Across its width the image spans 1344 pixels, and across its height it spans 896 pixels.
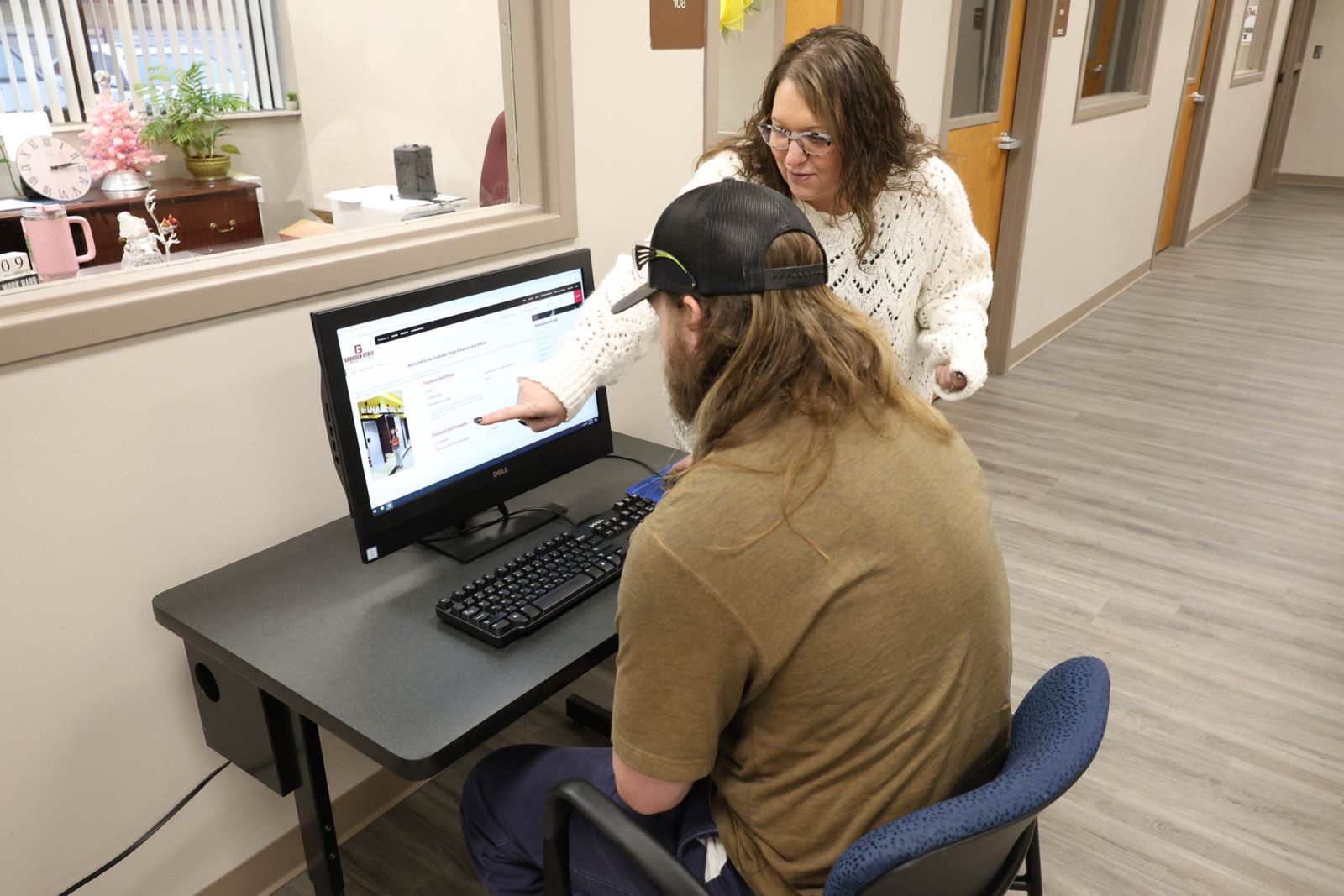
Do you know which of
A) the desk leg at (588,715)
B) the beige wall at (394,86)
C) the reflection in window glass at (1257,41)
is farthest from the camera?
the reflection in window glass at (1257,41)

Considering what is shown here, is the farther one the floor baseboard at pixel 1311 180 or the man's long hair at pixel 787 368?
the floor baseboard at pixel 1311 180

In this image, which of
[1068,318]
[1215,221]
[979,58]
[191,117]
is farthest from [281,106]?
[1215,221]

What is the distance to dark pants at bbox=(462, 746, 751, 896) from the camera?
1.15 meters

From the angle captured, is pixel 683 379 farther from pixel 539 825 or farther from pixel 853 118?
pixel 853 118

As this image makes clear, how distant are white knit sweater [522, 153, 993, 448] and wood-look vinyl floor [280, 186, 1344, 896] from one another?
96cm

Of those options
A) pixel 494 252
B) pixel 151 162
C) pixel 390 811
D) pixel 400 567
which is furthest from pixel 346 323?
pixel 390 811

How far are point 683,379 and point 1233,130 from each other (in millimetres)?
7641

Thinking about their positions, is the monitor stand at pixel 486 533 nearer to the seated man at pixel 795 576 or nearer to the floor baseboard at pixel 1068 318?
the seated man at pixel 795 576

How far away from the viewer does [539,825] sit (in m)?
1.29

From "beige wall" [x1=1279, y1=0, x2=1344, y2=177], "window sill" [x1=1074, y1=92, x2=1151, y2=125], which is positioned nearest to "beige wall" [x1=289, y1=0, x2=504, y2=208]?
"window sill" [x1=1074, y1=92, x2=1151, y2=125]

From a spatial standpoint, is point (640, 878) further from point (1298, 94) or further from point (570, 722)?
point (1298, 94)

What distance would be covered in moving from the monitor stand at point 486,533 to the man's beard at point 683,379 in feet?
2.07

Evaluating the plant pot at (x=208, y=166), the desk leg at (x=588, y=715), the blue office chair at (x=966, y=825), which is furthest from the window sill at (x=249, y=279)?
the desk leg at (x=588, y=715)

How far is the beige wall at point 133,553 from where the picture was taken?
4.44ft
